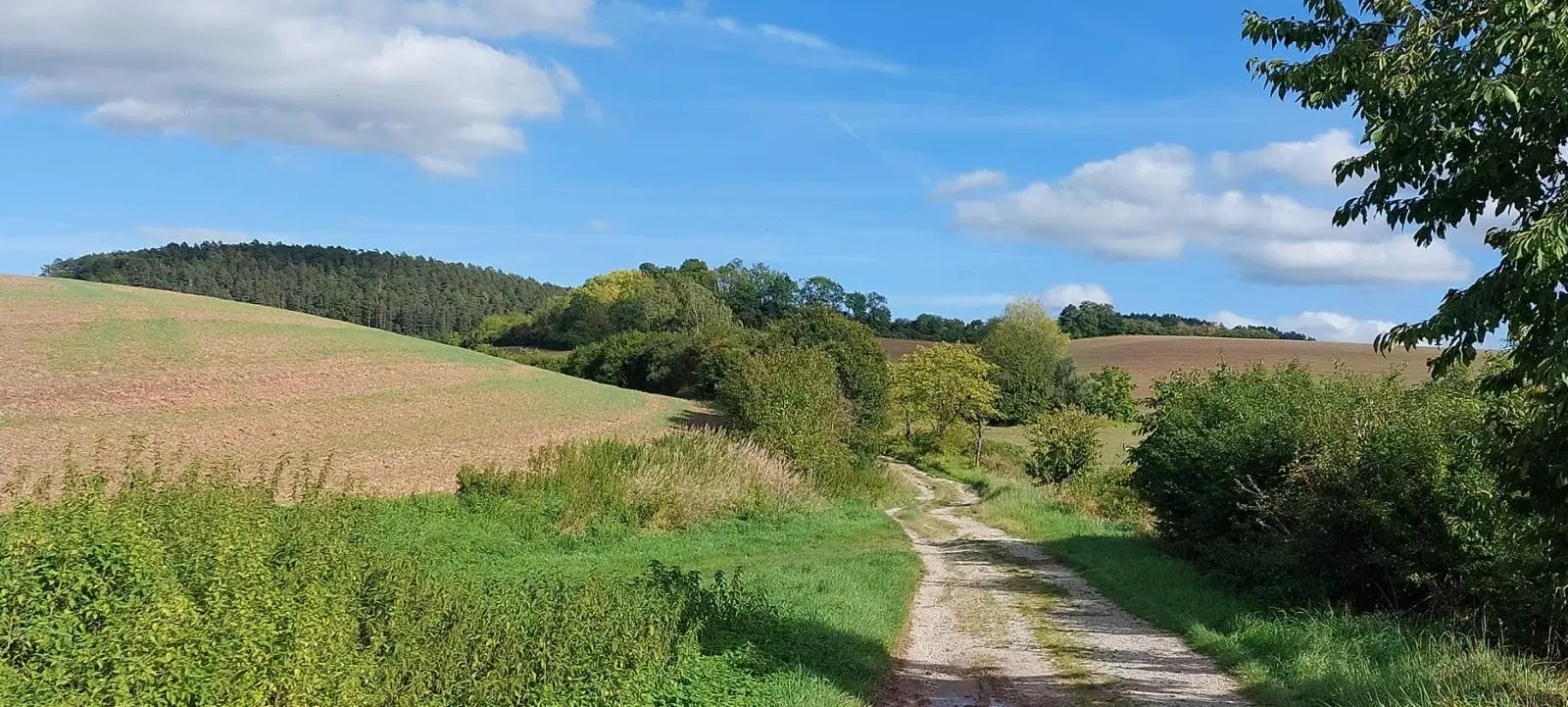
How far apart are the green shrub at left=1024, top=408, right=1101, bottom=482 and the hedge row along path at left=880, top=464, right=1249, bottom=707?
2323cm

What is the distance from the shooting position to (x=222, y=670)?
5.77 m

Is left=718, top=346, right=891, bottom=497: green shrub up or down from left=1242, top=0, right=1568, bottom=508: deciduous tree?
down

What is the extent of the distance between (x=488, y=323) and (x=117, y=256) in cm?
3824

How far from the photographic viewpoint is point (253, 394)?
29750mm

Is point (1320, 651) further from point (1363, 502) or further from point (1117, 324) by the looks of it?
point (1117, 324)

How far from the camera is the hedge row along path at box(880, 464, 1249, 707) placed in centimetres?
1010

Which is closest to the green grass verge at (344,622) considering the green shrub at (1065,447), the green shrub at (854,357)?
the green shrub at (1065,447)

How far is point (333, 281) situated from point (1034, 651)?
127 metres

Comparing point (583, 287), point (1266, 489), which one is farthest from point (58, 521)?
Answer: point (583, 287)

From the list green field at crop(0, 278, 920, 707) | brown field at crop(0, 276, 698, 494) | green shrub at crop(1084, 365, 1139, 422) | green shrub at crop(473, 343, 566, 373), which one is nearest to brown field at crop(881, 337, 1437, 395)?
green shrub at crop(1084, 365, 1139, 422)

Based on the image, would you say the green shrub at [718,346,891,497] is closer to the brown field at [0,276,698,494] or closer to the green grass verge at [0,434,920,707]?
the brown field at [0,276,698,494]

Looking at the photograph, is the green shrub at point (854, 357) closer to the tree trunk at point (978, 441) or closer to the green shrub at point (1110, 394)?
the tree trunk at point (978, 441)

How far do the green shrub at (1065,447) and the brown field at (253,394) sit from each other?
16.3 meters

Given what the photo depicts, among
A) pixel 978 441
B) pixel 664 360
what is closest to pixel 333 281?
pixel 664 360
